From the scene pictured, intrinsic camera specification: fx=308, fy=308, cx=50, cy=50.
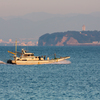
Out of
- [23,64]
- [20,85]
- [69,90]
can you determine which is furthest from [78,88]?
[23,64]

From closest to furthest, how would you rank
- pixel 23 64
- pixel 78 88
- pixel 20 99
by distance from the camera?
1. pixel 20 99
2. pixel 78 88
3. pixel 23 64

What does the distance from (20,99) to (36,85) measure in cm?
1016

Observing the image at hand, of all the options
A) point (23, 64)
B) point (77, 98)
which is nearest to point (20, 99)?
point (77, 98)

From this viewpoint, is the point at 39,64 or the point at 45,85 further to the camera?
the point at 39,64

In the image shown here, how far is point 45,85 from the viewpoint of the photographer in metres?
47.9

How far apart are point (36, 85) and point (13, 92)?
673cm

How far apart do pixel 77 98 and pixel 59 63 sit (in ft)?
181

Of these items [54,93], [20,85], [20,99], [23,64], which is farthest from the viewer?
Answer: [23,64]

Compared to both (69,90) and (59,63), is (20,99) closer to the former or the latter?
(69,90)

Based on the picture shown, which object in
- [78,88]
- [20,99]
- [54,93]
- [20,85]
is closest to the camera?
[20,99]

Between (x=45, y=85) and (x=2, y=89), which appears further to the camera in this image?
(x=45, y=85)

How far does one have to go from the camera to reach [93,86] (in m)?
46.6

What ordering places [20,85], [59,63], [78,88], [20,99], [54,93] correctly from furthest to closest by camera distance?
1. [59,63]
2. [20,85]
3. [78,88]
4. [54,93]
5. [20,99]

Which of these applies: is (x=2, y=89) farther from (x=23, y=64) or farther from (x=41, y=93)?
(x=23, y=64)
